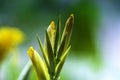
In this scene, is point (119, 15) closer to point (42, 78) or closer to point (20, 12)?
point (20, 12)

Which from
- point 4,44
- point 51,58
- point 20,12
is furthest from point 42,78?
point 20,12

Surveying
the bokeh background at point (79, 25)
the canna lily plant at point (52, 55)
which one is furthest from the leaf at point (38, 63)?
the bokeh background at point (79, 25)

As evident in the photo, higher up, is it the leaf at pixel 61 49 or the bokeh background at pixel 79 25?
the leaf at pixel 61 49

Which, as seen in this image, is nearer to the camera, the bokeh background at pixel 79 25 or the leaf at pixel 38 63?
the leaf at pixel 38 63

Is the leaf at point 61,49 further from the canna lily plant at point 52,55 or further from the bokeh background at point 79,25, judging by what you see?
the bokeh background at point 79,25

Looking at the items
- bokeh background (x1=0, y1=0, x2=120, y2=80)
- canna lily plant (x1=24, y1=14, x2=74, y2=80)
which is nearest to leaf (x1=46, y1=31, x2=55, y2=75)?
canna lily plant (x1=24, y1=14, x2=74, y2=80)

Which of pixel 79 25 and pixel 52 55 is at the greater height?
pixel 52 55

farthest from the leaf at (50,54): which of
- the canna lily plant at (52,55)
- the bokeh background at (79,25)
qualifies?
the bokeh background at (79,25)

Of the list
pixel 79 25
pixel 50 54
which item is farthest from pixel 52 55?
pixel 79 25

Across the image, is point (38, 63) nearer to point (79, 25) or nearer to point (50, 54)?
point (50, 54)
